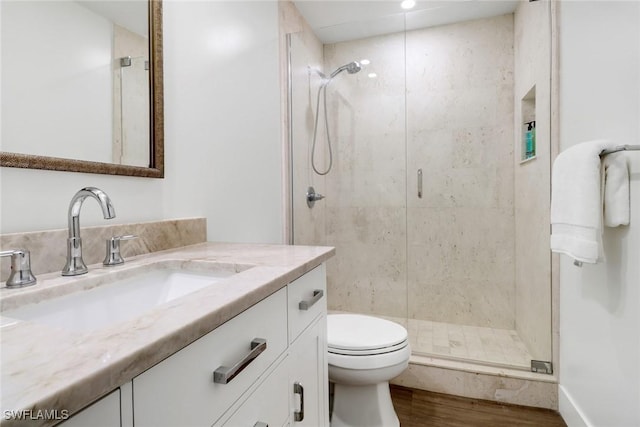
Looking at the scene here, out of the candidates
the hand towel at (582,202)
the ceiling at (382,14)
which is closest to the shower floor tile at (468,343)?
the hand towel at (582,202)

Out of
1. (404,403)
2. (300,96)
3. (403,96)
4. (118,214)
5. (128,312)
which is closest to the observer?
(128,312)

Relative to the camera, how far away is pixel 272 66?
201cm

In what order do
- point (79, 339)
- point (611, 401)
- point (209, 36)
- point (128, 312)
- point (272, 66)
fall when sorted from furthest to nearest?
point (272, 66)
point (209, 36)
point (611, 401)
point (128, 312)
point (79, 339)

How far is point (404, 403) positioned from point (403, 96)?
80.2 inches

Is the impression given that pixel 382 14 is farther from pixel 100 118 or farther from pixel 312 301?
pixel 312 301

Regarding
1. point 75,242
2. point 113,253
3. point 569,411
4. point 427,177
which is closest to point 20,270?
point 75,242

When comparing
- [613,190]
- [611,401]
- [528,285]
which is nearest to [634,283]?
[613,190]

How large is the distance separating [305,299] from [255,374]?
0.30m

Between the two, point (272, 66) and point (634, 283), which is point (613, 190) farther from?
point (272, 66)

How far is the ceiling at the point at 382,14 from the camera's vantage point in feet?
7.25

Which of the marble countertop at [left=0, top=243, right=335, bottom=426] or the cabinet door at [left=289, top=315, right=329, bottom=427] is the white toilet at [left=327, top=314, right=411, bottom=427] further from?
the marble countertop at [left=0, top=243, right=335, bottom=426]

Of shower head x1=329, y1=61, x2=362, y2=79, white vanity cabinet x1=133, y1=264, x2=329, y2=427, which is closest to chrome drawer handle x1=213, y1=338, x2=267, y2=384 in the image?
white vanity cabinet x1=133, y1=264, x2=329, y2=427

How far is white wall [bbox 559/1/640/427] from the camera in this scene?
3.49 ft

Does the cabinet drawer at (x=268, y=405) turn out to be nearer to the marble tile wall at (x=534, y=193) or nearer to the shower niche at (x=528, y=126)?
the marble tile wall at (x=534, y=193)
